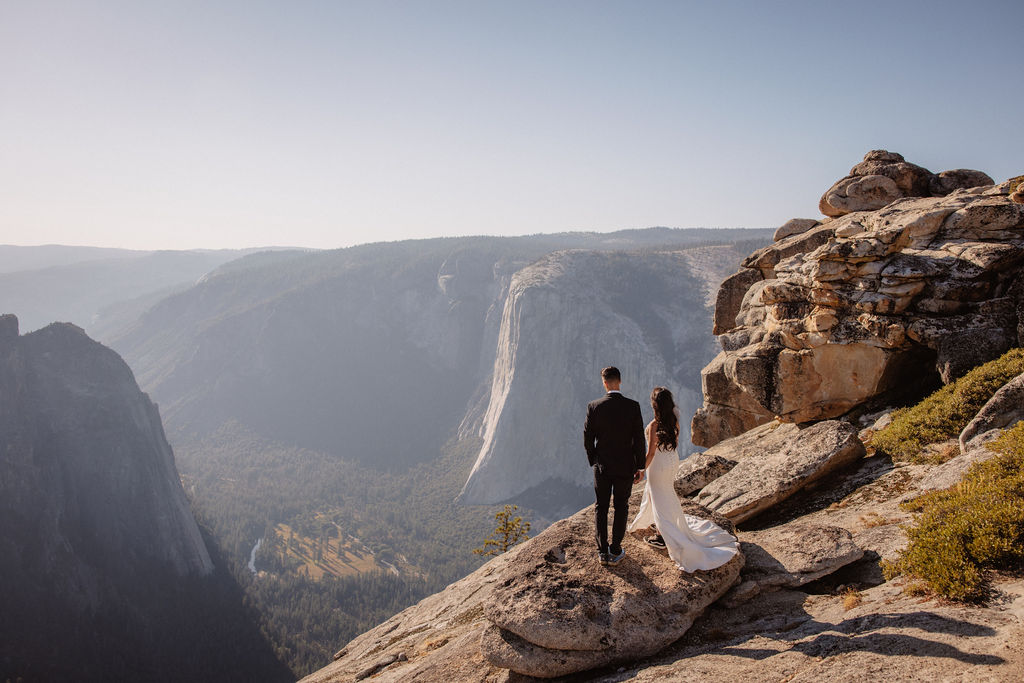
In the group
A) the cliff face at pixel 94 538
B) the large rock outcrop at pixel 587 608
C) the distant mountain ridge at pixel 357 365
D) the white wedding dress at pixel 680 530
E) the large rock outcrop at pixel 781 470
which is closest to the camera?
the large rock outcrop at pixel 587 608

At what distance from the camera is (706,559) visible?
740cm

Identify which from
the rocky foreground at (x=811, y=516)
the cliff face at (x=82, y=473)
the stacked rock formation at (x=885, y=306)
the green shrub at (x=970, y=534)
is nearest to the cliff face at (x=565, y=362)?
the cliff face at (x=82, y=473)

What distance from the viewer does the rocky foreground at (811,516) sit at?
5.79 meters

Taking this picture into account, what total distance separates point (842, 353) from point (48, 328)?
13561 centimetres

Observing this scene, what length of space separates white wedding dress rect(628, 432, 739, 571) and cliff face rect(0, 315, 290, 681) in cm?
8884

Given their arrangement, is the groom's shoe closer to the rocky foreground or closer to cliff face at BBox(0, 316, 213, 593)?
the rocky foreground

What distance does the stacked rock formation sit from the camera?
11961 mm

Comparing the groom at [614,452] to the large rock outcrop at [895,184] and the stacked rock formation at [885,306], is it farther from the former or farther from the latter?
the large rock outcrop at [895,184]

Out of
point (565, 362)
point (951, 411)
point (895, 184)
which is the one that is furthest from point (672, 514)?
point (565, 362)

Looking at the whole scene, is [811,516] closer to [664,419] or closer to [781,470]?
[781,470]

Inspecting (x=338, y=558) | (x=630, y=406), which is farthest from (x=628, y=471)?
(x=338, y=558)

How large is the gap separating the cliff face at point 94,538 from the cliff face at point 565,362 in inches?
2096

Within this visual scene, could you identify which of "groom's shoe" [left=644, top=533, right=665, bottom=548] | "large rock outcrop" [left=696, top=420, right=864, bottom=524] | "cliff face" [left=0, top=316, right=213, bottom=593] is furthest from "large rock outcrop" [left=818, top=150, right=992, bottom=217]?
"cliff face" [left=0, top=316, right=213, bottom=593]

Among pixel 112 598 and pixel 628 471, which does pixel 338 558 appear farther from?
pixel 628 471
